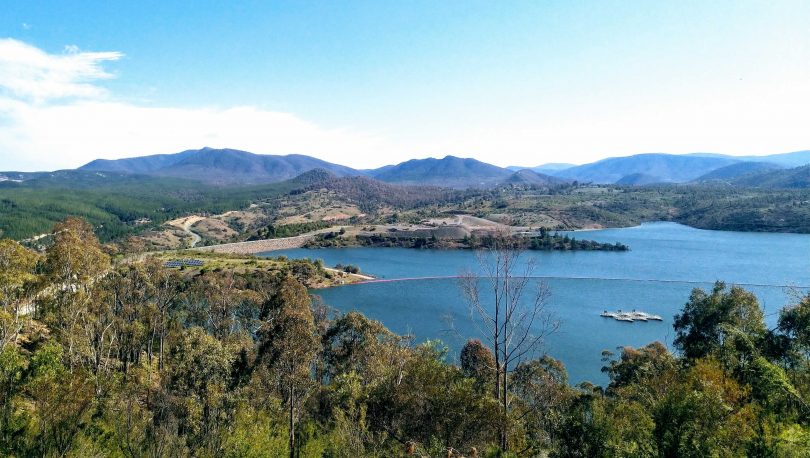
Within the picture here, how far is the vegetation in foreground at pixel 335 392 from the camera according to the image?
34.1ft

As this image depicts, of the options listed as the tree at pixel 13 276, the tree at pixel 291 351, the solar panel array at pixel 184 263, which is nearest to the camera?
the tree at pixel 291 351

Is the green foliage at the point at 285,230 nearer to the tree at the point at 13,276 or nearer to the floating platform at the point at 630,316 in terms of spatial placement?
the floating platform at the point at 630,316

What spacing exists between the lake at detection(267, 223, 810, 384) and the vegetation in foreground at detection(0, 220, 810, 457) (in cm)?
1441

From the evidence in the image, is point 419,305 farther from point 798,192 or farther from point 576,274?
point 798,192

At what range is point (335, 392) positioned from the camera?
16656mm

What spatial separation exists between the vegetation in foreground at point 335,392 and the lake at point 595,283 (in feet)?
47.3

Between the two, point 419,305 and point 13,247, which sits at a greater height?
point 13,247

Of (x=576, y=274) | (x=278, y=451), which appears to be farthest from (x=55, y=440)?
(x=576, y=274)

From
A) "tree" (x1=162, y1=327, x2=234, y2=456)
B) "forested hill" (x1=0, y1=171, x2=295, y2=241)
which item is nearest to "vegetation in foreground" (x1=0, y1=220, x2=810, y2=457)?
"tree" (x1=162, y1=327, x2=234, y2=456)

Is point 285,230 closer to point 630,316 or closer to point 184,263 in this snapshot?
point 184,263

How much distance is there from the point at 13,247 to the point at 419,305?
4526 cm

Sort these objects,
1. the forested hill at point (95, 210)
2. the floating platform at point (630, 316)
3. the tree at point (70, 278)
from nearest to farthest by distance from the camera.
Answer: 1. the tree at point (70, 278)
2. the floating platform at point (630, 316)
3. the forested hill at point (95, 210)

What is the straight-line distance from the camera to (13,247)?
1820 centimetres

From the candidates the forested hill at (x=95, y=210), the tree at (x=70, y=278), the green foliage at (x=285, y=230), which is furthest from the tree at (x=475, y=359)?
the forested hill at (x=95, y=210)
